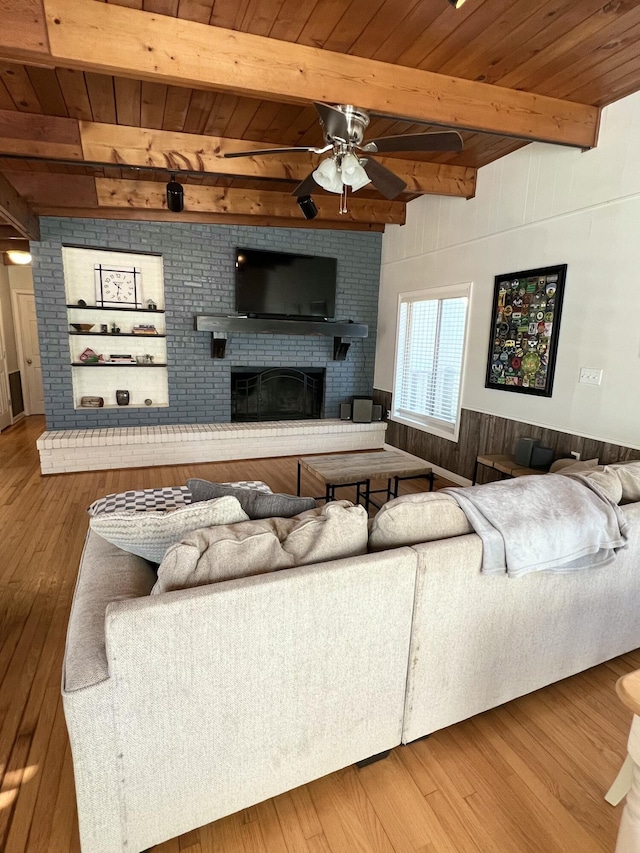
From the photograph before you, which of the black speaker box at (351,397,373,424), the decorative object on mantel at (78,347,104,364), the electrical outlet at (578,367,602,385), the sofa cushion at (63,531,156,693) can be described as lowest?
the black speaker box at (351,397,373,424)

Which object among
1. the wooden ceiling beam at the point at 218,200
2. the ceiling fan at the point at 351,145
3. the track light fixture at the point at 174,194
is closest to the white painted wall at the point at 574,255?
the wooden ceiling beam at the point at 218,200

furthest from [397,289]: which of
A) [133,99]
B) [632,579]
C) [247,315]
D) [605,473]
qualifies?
[632,579]

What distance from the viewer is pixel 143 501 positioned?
2930 millimetres

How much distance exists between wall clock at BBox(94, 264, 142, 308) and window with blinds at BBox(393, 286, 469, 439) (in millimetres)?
3138

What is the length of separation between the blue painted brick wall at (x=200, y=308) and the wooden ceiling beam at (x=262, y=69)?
2.93 m

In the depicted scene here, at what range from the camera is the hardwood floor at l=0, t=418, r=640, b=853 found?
1.32 metres

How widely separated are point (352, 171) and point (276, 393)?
140 inches

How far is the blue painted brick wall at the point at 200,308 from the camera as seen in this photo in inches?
185

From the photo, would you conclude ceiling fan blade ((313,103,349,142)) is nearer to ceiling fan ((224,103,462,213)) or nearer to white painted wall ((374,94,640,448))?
ceiling fan ((224,103,462,213))

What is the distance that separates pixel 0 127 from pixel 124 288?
2.14m

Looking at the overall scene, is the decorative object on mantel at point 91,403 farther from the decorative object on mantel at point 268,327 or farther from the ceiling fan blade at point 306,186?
the ceiling fan blade at point 306,186

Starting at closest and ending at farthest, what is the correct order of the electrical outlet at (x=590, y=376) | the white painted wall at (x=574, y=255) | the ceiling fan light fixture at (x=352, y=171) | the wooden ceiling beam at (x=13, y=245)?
the ceiling fan light fixture at (x=352, y=171), the white painted wall at (x=574, y=255), the electrical outlet at (x=590, y=376), the wooden ceiling beam at (x=13, y=245)

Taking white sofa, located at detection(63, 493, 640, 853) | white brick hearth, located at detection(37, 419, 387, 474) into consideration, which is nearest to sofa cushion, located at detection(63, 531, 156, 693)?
white sofa, located at detection(63, 493, 640, 853)

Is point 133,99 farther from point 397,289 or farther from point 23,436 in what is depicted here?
point 23,436
